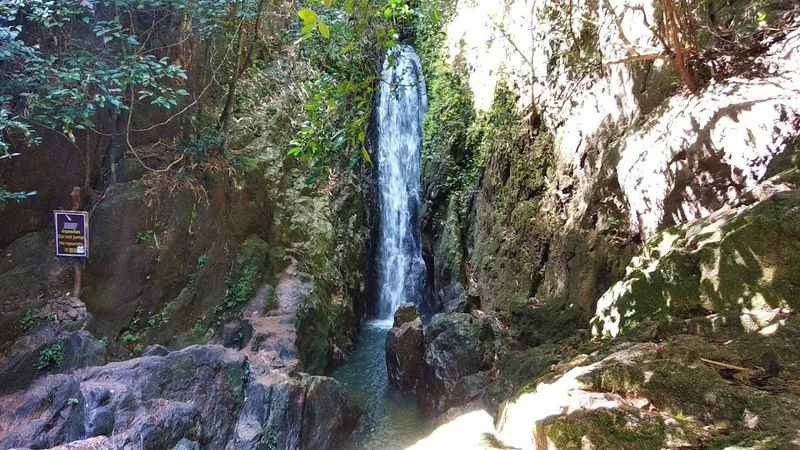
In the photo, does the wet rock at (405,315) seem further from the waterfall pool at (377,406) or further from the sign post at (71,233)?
the sign post at (71,233)

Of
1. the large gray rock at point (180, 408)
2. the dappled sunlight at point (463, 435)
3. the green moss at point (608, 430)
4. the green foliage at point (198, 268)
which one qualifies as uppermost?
the green foliage at point (198, 268)

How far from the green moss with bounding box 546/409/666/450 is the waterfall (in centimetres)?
1036

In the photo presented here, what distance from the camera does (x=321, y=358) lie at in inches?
328

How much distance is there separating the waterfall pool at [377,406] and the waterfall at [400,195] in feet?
7.81

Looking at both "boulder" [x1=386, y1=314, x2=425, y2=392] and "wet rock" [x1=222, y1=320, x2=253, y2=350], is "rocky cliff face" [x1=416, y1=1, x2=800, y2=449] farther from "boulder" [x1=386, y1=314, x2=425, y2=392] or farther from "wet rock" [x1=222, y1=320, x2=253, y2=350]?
"wet rock" [x1=222, y1=320, x2=253, y2=350]

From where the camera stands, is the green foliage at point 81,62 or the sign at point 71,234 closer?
the green foliage at point 81,62

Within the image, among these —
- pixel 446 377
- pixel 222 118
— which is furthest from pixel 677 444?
pixel 222 118

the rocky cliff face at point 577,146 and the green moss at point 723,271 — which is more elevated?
the rocky cliff face at point 577,146

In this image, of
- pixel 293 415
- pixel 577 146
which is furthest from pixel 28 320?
pixel 577 146

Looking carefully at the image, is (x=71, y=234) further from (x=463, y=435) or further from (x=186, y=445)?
(x=463, y=435)

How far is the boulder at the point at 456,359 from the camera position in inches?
248

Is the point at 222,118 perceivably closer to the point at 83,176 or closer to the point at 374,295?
the point at 83,176

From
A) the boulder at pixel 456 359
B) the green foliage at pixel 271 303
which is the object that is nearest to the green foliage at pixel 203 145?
the green foliage at pixel 271 303

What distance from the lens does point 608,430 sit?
1707mm
